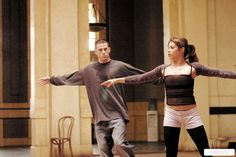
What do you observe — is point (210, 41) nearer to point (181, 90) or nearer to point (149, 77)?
point (149, 77)

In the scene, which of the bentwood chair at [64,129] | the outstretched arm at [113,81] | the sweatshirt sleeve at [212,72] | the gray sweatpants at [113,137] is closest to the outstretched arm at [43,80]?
the gray sweatpants at [113,137]

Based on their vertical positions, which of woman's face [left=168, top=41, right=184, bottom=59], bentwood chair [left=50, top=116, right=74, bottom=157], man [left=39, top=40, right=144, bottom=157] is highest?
woman's face [left=168, top=41, right=184, bottom=59]

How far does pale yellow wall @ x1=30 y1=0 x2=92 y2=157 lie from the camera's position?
965cm

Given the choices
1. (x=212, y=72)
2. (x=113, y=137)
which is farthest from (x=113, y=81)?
(x=212, y=72)

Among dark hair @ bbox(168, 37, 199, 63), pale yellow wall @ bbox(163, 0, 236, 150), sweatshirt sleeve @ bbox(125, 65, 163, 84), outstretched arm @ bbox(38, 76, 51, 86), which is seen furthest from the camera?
pale yellow wall @ bbox(163, 0, 236, 150)

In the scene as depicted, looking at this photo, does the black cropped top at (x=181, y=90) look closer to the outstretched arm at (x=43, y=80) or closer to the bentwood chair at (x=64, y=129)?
the outstretched arm at (x=43, y=80)

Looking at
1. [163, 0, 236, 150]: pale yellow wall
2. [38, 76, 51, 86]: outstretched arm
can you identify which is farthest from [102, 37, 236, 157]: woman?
A: [163, 0, 236, 150]: pale yellow wall

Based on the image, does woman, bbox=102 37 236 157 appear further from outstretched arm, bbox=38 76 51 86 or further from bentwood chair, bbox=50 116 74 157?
bentwood chair, bbox=50 116 74 157

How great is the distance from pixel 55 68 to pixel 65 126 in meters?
1.10

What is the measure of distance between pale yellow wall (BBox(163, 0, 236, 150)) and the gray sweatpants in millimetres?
4984

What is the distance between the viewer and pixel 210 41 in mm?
10633

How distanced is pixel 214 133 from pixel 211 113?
41cm

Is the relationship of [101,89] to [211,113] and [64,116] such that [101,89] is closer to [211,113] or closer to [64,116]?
[64,116]

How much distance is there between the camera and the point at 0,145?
520 inches
